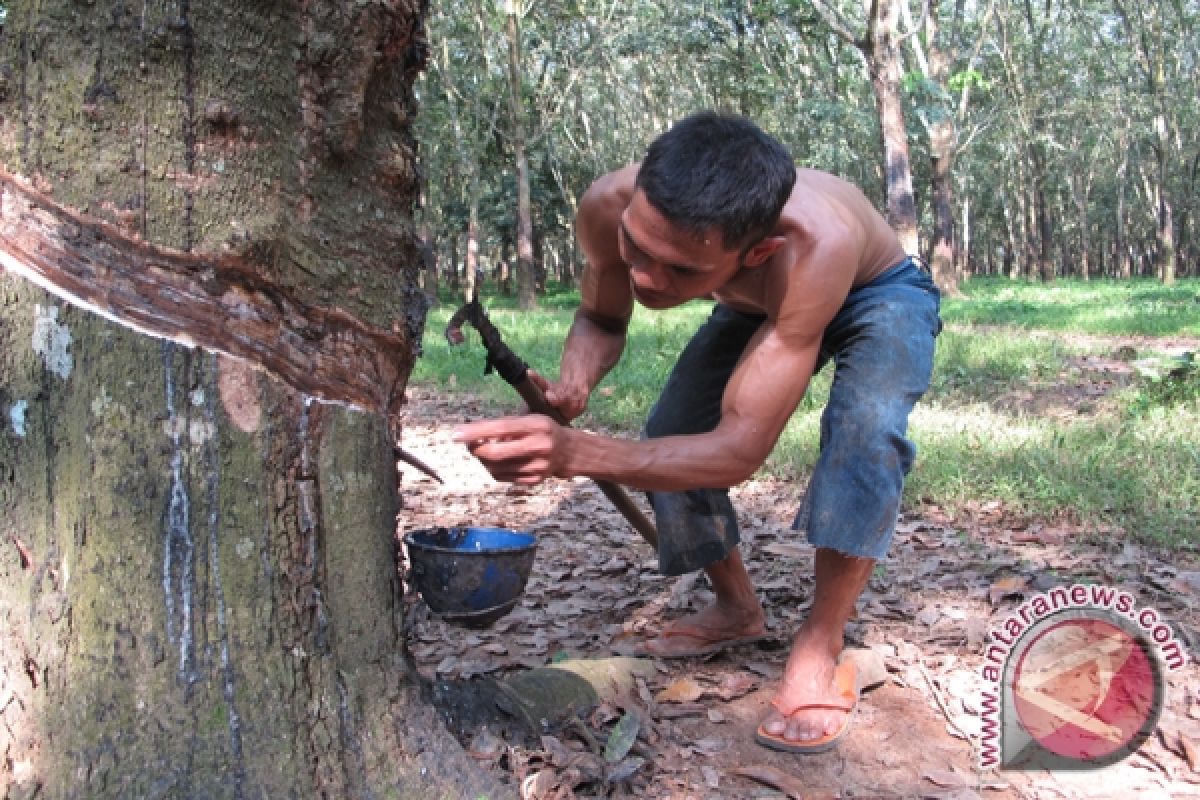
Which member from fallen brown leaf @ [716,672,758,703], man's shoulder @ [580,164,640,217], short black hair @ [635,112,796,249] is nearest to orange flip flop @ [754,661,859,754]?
fallen brown leaf @ [716,672,758,703]

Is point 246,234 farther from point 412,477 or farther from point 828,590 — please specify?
point 412,477

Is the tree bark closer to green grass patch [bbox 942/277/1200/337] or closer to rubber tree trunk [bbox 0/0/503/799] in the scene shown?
green grass patch [bbox 942/277/1200/337]

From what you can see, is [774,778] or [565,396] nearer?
[774,778]

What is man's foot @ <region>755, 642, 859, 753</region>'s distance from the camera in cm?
253

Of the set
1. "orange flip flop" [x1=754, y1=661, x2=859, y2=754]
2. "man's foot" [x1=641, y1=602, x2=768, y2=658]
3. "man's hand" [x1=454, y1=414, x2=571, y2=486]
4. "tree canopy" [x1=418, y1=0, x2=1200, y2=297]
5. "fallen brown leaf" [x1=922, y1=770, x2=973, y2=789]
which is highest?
"tree canopy" [x1=418, y1=0, x2=1200, y2=297]

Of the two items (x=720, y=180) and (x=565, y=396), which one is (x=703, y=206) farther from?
(x=565, y=396)

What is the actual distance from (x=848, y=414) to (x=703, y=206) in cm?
73

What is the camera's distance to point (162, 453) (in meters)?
1.70

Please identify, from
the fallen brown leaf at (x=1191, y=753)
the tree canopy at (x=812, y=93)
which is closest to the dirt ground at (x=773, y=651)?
the fallen brown leaf at (x=1191, y=753)

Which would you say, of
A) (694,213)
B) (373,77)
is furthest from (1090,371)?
(373,77)

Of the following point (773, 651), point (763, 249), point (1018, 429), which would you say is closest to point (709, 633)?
point (773, 651)

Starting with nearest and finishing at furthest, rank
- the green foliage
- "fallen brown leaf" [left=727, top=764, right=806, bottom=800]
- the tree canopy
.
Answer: "fallen brown leaf" [left=727, top=764, right=806, bottom=800]
the green foliage
the tree canopy

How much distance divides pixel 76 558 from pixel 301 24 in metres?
1.06

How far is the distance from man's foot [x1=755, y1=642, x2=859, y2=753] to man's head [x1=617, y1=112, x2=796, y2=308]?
42.9 inches
